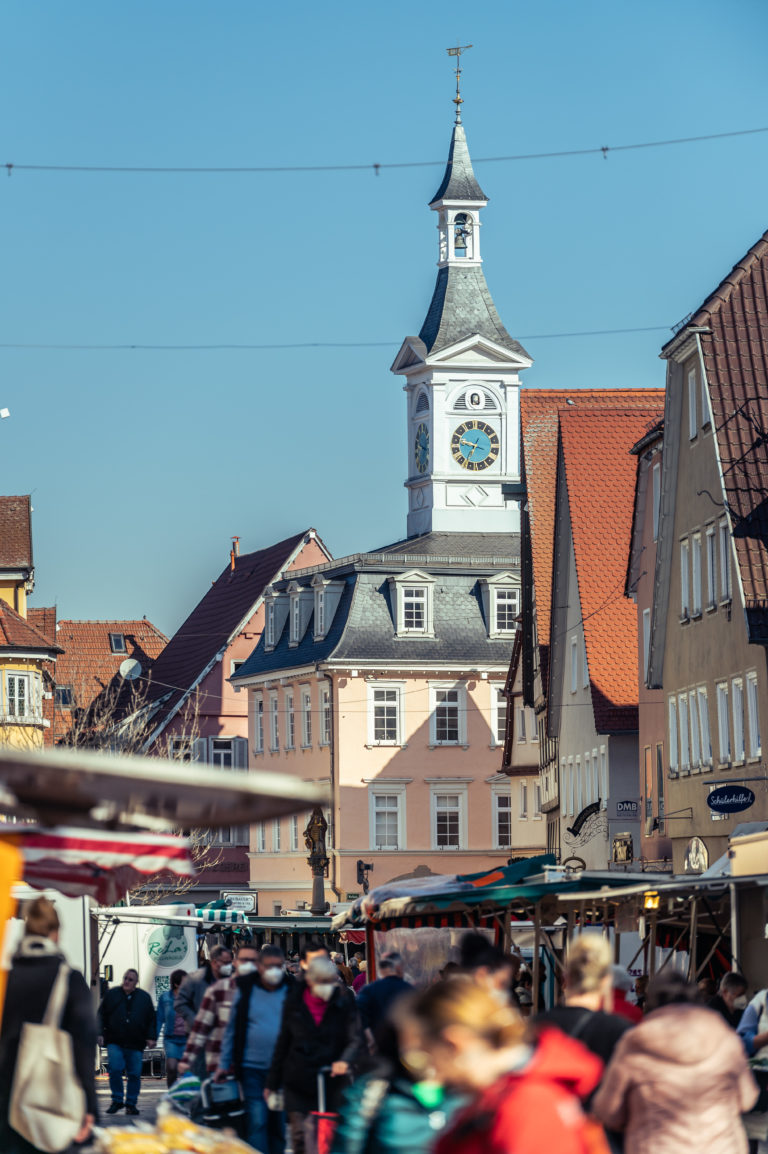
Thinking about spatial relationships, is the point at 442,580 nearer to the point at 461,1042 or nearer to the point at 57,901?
the point at 57,901

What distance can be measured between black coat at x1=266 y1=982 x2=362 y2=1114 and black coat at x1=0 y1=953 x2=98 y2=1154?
3915mm

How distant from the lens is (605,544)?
48781 mm

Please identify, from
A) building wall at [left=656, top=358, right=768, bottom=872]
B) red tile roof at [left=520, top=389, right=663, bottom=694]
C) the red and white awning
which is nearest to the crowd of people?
the red and white awning

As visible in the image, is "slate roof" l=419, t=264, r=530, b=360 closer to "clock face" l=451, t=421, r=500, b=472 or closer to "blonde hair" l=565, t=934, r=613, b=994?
"clock face" l=451, t=421, r=500, b=472

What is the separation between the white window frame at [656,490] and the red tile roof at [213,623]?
44.6 meters

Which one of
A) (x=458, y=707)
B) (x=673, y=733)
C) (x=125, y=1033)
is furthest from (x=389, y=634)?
(x=125, y=1033)

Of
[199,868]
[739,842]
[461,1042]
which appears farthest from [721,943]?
[199,868]

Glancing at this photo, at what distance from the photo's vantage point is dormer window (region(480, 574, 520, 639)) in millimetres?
81188

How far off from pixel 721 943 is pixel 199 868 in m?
48.8

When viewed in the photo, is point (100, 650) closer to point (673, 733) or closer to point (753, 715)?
point (673, 733)

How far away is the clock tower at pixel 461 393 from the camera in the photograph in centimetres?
9362

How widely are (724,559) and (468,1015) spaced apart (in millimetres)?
28739

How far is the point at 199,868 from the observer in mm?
72750

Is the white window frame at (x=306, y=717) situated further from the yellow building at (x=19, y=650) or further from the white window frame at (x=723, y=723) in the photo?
the white window frame at (x=723, y=723)
